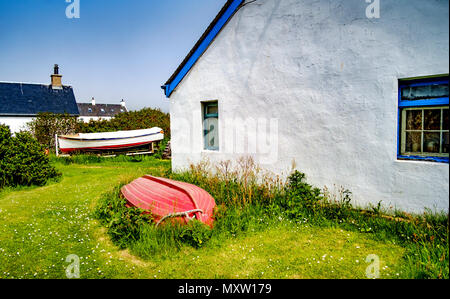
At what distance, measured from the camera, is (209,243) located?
4.73m

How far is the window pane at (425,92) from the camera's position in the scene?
4.89m

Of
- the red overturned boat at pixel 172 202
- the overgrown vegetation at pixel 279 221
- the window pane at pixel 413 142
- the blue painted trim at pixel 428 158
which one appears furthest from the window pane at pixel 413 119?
the red overturned boat at pixel 172 202

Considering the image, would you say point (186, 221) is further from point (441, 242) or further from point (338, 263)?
point (441, 242)

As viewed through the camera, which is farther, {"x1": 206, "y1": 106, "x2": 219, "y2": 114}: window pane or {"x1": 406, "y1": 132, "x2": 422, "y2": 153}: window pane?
{"x1": 206, "y1": 106, "x2": 219, "y2": 114}: window pane

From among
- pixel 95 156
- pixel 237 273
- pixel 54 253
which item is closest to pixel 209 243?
pixel 237 273

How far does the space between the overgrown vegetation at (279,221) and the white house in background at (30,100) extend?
28288 millimetres

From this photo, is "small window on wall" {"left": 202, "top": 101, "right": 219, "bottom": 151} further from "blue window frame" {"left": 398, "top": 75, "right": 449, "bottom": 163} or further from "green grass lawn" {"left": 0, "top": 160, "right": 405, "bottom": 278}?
"blue window frame" {"left": 398, "top": 75, "right": 449, "bottom": 163}

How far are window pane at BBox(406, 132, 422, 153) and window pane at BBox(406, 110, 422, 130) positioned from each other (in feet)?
0.39

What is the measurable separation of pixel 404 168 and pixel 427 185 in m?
0.46

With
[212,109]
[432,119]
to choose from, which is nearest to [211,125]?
[212,109]

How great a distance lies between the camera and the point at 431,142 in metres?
5.07

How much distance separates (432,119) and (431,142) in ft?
1.43

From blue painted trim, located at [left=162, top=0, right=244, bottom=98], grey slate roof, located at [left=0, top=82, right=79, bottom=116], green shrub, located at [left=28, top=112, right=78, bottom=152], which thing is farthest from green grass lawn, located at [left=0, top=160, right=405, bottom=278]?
grey slate roof, located at [left=0, top=82, right=79, bottom=116]

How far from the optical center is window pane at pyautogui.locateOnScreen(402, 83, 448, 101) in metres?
4.89
